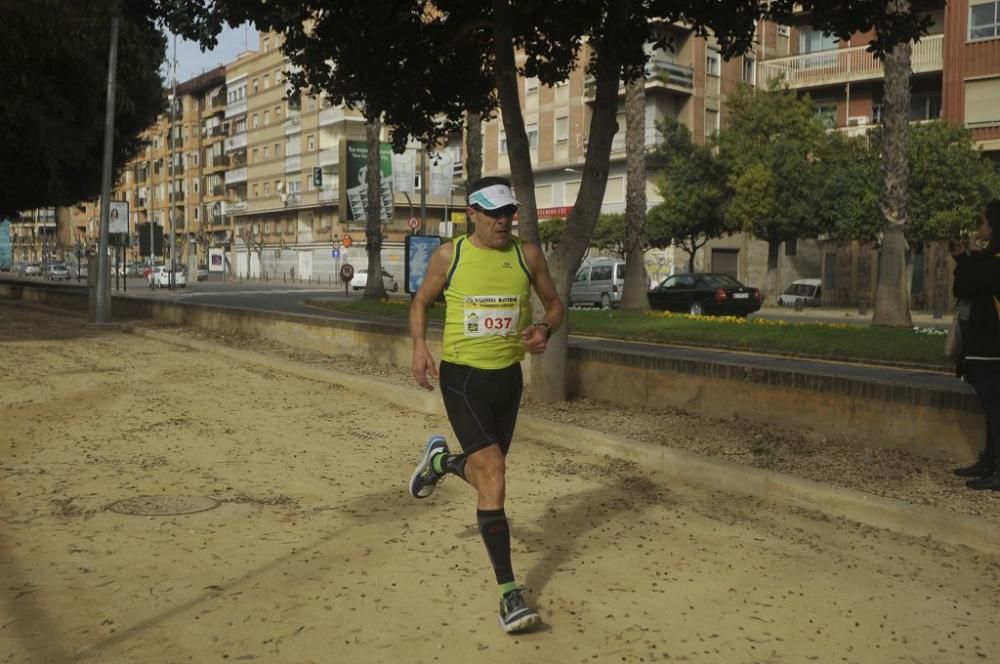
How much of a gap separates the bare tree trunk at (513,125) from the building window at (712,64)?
41.8 metres

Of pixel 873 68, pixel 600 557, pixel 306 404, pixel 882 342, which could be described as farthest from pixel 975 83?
pixel 600 557

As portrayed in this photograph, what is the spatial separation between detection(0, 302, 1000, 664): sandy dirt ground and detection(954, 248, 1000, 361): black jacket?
1488mm

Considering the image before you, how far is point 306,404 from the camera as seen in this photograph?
10289mm

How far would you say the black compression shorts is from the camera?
13.8ft

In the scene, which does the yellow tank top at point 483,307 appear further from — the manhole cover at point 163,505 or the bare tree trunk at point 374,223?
the bare tree trunk at point 374,223

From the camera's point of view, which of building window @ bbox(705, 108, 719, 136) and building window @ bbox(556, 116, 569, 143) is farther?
building window @ bbox(556, 116, 569, 143)

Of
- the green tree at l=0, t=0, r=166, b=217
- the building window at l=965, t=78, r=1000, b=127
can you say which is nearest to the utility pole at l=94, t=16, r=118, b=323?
the green tree at l=0, t=0, r=166, b=217

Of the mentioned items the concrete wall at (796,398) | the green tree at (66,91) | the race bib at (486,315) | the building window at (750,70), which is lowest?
the concrete wall at (796,398)

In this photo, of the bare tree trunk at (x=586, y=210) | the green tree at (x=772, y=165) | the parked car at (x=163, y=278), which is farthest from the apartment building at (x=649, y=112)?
the bare tree trunk at (x=586, y=210)

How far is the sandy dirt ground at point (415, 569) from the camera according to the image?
3717 millimetres

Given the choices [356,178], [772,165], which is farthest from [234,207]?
[772,165]

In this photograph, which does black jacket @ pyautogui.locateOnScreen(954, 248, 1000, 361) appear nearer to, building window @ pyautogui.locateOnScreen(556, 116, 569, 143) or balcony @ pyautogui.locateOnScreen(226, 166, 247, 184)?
building window @ pyautogui.locateOnScreen(556, 116, 569, 143)

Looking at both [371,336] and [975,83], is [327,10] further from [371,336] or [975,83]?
[975,83]

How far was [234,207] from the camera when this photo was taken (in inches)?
3588
